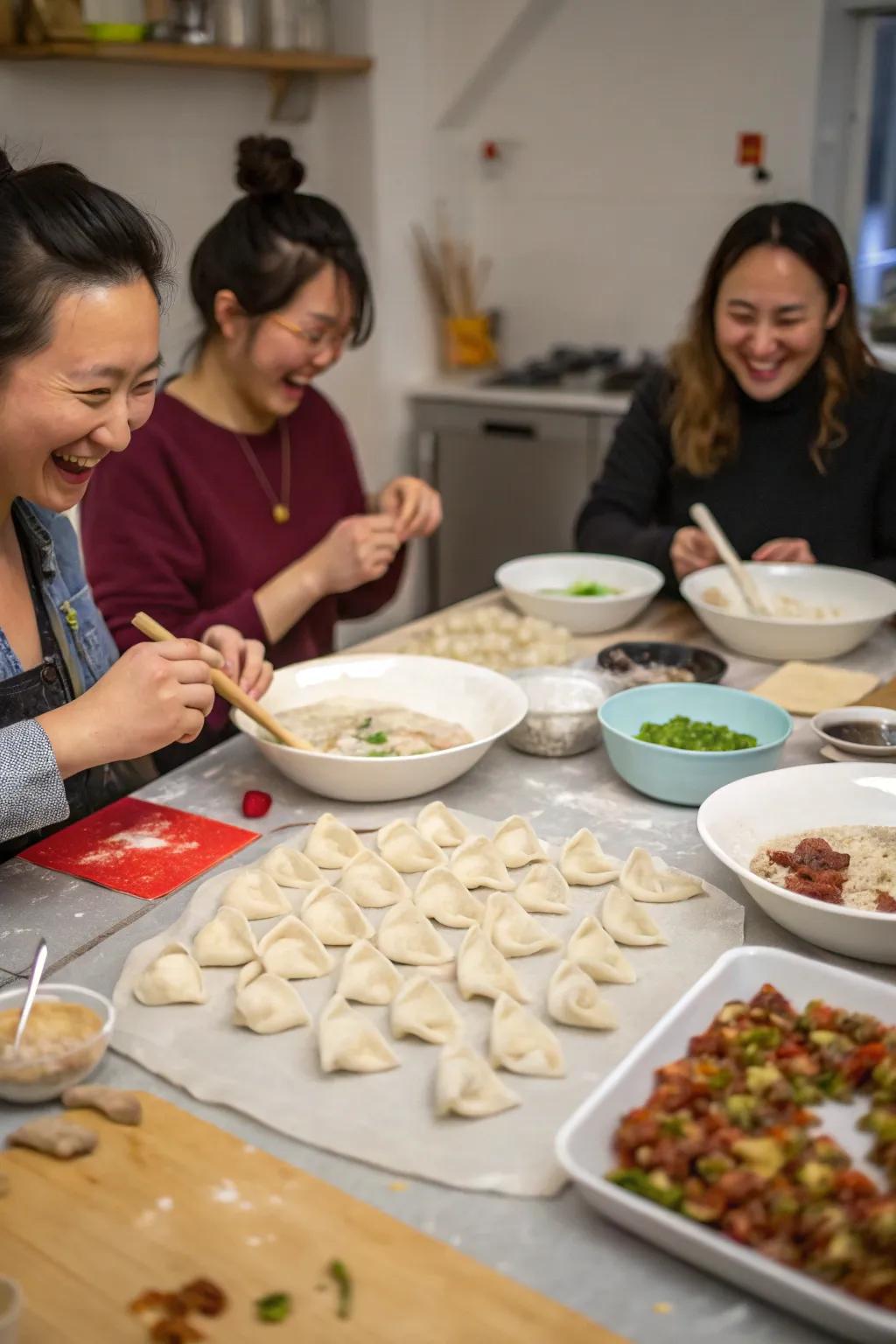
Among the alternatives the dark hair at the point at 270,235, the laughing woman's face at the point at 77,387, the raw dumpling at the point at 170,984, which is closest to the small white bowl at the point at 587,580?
the dark hair at the point at 270,235

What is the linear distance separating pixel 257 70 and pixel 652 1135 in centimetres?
434

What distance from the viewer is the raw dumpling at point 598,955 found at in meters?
1.24

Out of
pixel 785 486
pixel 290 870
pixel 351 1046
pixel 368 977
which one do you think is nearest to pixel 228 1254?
pixel 351 1046

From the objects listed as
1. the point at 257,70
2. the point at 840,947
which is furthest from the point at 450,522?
the point at 840,947

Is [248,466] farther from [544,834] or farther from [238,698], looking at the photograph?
[544,834]

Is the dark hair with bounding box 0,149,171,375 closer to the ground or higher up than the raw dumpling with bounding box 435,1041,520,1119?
higher up

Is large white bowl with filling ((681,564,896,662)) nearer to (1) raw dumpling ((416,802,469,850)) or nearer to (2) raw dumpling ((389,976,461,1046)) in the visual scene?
(1) raw dumpling ((416,802,469,850))

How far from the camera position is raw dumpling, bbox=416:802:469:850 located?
60.8 inches

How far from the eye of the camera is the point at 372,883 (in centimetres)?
142

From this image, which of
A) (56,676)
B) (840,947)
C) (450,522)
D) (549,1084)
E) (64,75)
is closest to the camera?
(549,1084)

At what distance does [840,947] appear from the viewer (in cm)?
128

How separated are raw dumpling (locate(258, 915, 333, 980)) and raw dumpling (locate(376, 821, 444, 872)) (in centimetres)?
20

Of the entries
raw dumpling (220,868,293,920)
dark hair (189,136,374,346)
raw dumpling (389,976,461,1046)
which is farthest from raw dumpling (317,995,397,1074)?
dark hair (189,136,374,346)

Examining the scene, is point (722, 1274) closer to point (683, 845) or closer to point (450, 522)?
point (683, 845)
